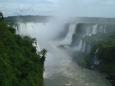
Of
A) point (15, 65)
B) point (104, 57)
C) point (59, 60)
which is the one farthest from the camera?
point (59, 60)

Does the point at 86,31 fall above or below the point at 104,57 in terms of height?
above

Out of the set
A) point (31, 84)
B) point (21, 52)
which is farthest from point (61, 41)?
point (31, 84)

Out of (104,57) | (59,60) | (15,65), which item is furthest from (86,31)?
(15,65)

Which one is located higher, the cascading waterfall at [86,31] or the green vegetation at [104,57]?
the cascading waterfall at [86,31]

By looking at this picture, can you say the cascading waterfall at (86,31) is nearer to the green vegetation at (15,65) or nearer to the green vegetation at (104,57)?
the green vegetation at (104,57)

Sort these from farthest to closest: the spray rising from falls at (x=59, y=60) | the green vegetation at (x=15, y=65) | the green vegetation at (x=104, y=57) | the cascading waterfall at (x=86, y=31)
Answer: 1. the cascading waterfall at (x=86, y=31)
2. the green vegetation at (x=104, y=57)
3. the spray rising from falls at (x=59, y=60)
4. the green vegetation at (x=15, y=65)

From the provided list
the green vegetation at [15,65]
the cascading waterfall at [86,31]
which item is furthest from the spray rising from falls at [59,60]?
the green vegetation at [15,65]

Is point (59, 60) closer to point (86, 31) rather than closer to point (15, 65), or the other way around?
point (86, 31)

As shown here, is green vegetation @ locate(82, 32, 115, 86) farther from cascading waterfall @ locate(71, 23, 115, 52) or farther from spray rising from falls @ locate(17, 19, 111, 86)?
cascading waterfall @ locate(71, 23, 115, 52)
